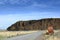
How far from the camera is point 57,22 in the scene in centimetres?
10312

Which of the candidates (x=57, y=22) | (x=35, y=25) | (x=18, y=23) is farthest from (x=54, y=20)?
(x=18, y=23)

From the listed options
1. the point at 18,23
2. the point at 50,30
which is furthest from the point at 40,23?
the point at 50,30

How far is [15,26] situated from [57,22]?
60.7 feet

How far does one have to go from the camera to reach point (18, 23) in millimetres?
102688

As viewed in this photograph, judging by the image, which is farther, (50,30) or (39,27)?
(39,27)

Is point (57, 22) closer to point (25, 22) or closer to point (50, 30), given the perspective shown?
point (25, 22)

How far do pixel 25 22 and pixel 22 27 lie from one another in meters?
2.98

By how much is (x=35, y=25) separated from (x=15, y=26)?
28.8 ft

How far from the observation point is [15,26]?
103 meters

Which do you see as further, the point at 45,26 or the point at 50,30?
→ the point at 45,26

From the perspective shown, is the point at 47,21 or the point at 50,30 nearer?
the point at 50,30

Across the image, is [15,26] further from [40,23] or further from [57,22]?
[57,22]

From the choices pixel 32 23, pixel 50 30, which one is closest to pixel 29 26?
pixel 32 23

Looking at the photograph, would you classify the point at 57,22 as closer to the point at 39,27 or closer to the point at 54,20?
the point at 54,20
